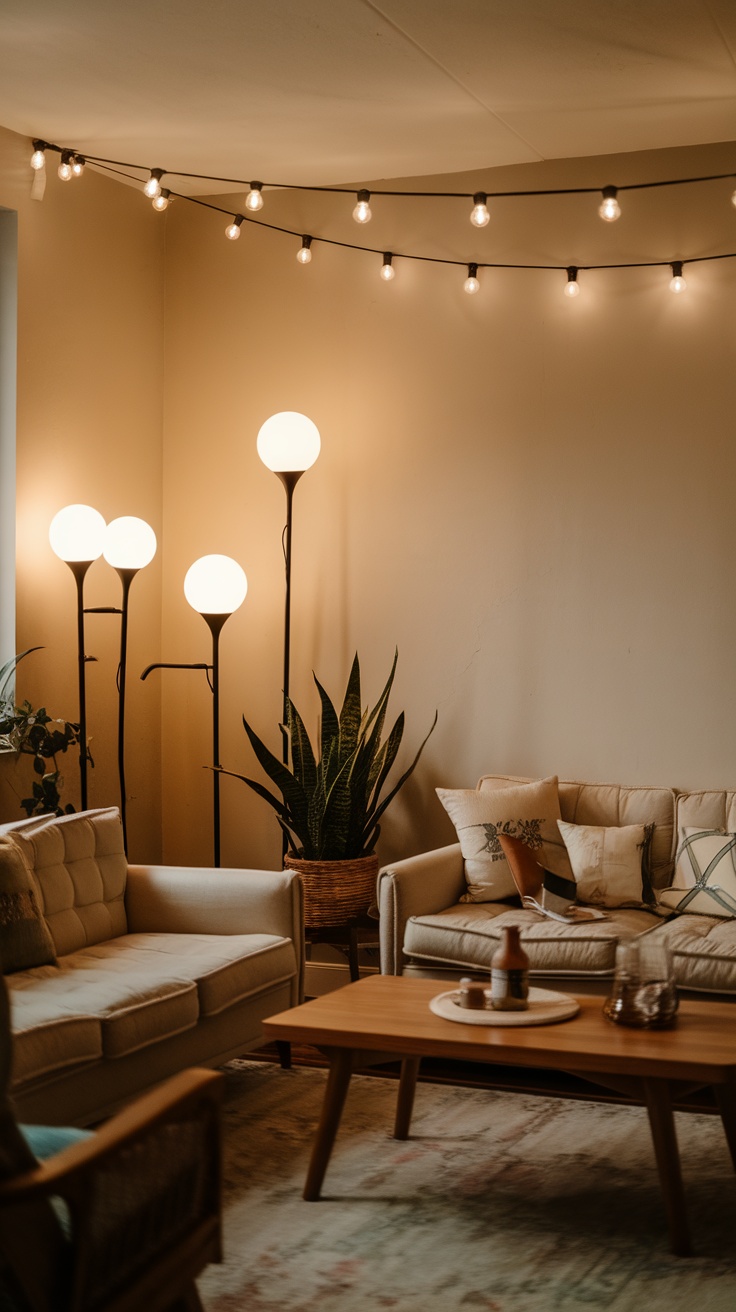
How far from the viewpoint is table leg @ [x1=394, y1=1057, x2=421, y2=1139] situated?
344 centimetres

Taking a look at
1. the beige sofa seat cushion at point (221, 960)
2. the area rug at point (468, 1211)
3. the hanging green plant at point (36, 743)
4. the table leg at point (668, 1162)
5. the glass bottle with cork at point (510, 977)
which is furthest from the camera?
the hanging green plant at point (36, 743)

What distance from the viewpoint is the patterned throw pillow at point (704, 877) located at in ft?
13.9

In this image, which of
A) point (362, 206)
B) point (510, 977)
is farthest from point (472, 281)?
point (510, 977)

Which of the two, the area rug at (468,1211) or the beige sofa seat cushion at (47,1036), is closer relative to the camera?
the area rug at (468,1211)

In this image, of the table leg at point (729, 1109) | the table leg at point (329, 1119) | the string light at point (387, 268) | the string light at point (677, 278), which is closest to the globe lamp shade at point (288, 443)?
the string light at point (387, 268)

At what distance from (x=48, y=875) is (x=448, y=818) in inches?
70.8

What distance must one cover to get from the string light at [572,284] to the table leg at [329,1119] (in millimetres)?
2998

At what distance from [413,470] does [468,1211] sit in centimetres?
293

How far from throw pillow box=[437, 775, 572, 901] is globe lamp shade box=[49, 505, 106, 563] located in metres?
1.54

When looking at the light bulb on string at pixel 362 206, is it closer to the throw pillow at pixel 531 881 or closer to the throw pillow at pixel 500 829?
the throw pillow at pixel 500 829

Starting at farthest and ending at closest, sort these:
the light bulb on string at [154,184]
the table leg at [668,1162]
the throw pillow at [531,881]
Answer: the light bulb on string at [154,184] → the throw pillow at [531,881] → the table leg at [668,1162]

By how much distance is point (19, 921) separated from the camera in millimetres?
3486

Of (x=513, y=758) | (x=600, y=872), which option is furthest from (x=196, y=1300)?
(x=513, y=758)

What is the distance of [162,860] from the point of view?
18.4 feet
